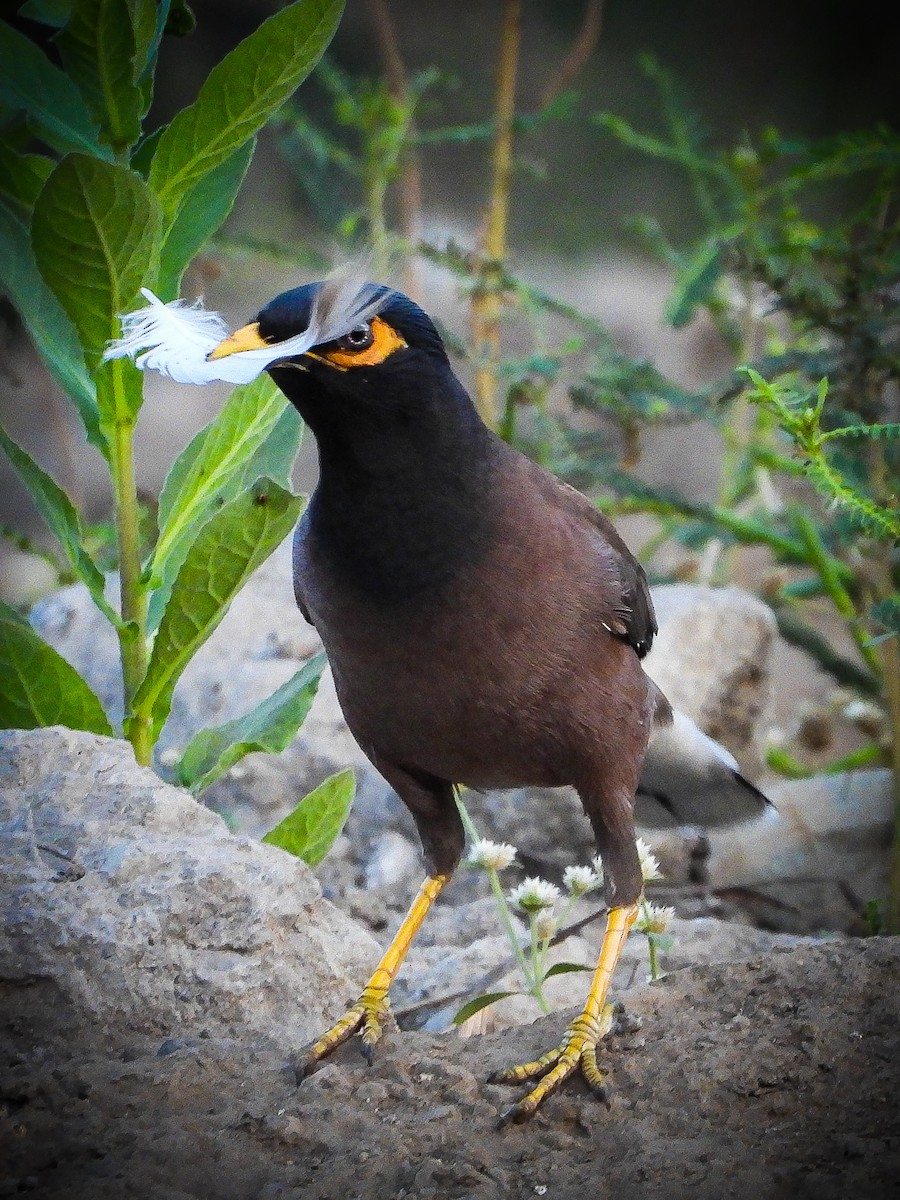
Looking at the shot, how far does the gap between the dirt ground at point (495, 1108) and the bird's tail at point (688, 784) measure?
784mm

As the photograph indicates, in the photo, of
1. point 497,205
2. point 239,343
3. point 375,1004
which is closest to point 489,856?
point 375,1004

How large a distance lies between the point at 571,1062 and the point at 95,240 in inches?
62.8

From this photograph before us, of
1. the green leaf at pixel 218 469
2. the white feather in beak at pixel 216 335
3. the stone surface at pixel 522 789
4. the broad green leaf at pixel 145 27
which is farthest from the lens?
the stone surface at pixel 522 789

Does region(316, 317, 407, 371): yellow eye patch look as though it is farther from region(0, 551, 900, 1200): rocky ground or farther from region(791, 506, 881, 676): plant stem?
region(791, 506, 881, 676): plant stem

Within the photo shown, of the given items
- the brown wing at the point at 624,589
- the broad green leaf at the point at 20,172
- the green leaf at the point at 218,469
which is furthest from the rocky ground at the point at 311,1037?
the broad green leaf at the point at 20,172

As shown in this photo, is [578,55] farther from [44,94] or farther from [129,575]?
[129,575]

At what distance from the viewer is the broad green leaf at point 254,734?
2596 millimetres

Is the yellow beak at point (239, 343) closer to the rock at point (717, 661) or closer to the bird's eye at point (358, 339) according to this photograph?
the bird's eye at point (358, 339)

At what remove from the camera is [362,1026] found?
7.00ft

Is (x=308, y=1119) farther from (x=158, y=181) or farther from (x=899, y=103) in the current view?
(x=899, y=103)

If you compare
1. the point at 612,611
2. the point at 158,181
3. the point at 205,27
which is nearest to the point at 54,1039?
the point at 612,611

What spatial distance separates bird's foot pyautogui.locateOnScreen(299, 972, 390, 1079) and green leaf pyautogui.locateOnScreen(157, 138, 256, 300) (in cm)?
142

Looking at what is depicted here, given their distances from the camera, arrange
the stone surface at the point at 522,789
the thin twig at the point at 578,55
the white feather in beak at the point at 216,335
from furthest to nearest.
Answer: the thin twig at the point at 578,55 < the stone surface at the point at 522,789 < the white feather in beak at the point at 216,335

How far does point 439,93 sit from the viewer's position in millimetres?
6480
